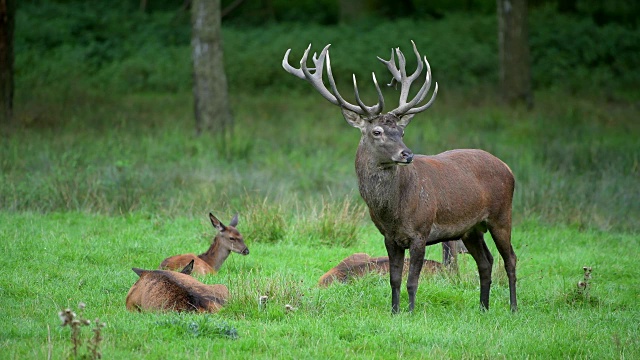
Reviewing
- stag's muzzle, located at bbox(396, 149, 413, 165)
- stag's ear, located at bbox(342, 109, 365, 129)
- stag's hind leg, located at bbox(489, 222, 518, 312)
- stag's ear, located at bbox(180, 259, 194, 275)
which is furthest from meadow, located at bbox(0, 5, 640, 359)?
stag's ear, located at bbox(342, 109, 365, 129)

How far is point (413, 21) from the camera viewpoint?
30.9 metres

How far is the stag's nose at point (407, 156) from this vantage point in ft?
24.5

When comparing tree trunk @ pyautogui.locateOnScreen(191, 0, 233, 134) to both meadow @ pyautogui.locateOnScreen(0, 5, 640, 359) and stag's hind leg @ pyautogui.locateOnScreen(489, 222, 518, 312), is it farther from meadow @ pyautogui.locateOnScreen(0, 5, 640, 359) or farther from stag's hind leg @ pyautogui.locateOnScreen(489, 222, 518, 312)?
stag's hind leg @ pyautogui.locateOnScreen(489, 222, 518, 312)

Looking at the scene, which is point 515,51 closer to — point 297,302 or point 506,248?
point 506,248

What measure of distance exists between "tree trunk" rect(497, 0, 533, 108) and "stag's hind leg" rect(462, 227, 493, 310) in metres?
14.5

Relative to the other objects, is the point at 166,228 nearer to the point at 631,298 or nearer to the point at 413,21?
the point at 631,298

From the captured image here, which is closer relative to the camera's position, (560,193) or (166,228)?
(166,228)

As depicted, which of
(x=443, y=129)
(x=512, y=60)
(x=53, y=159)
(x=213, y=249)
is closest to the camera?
(x=213, y=249)

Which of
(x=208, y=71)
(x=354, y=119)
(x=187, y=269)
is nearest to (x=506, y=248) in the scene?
(x=354, y=119)

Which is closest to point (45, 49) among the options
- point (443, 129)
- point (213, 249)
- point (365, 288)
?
point (443, 129)

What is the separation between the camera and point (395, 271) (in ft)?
25.7

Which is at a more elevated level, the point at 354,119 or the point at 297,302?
the point at 354,119

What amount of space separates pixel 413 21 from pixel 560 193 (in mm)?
18479

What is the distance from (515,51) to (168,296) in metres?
16.6
